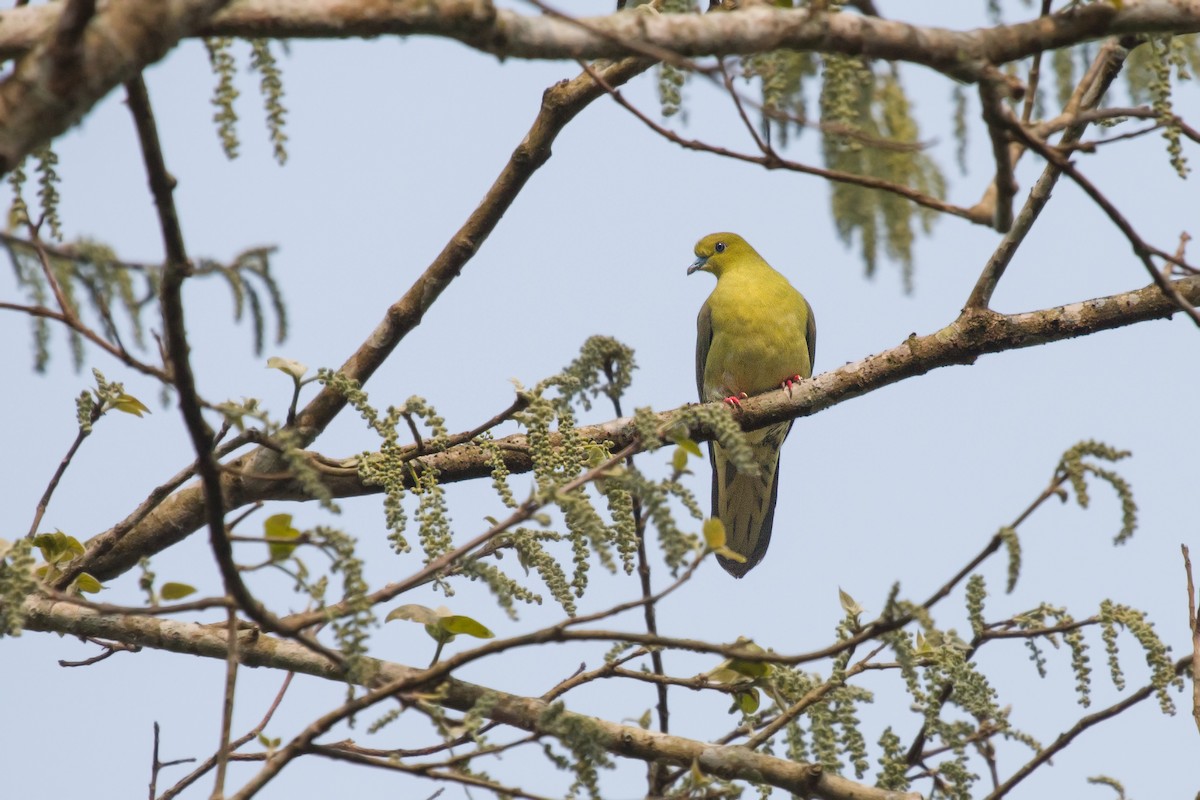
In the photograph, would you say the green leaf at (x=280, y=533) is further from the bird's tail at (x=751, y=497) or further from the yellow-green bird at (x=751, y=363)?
the bird's tail at (x=751, y=497)

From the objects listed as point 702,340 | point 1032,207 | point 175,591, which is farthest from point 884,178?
point 702,340

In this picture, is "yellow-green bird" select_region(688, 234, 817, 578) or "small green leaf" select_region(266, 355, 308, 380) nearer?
"small green leaf" select_region(266, 355, 308, 380)

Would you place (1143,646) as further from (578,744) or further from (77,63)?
(77,63)

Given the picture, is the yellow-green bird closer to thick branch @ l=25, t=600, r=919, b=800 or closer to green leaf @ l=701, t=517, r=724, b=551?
thick branch @ l=25, t=600, r=919, b=800

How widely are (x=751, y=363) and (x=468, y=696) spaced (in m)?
3.64

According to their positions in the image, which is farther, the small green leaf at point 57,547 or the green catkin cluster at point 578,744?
the small green leaf at point 57,547

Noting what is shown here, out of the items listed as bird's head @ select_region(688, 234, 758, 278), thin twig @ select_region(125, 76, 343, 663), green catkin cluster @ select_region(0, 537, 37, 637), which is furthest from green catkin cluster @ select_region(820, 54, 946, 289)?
bird's head @ select_region(688, 234, 758, 278)

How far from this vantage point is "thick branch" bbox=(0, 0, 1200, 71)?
213 cm

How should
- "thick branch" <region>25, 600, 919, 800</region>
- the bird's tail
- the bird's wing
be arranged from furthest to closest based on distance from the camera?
the bird's wing → the bird's tail → "thick branch" <region>25, 600, 919, 800</region>

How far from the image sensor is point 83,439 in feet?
11.1

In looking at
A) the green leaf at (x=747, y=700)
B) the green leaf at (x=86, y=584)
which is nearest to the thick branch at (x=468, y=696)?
Answer: the green leaf at (x=86, y=584)

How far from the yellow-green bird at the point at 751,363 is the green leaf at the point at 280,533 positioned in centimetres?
363

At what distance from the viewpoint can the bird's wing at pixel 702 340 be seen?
6.90 m

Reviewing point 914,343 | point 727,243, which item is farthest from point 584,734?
point 727,243
